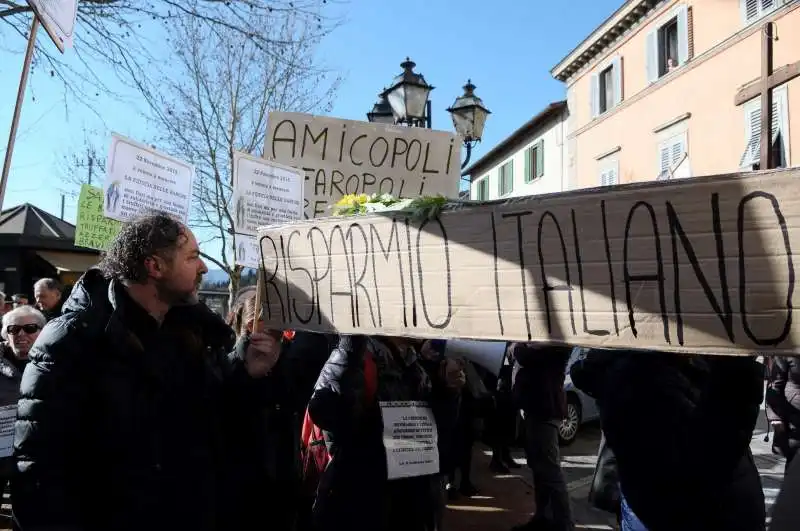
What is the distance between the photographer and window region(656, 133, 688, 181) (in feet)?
57.3

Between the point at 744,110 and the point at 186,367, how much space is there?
55.4 feet

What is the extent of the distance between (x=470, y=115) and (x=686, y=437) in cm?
669

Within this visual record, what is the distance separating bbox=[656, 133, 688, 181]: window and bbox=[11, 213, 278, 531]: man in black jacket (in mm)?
17460

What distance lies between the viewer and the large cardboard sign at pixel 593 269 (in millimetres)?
1347

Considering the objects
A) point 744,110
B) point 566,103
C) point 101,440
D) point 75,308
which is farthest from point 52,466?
point 566,103

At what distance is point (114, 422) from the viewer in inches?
68.1

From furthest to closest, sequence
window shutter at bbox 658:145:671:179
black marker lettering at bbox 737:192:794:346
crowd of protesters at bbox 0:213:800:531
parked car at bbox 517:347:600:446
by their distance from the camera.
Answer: window shutter at bbox 658:145:671:179
parked car at bbox 517:347:600:446
crowd of protesters at bbox 0:213:800:531
black marker lettering at bbox 737:192:794:346

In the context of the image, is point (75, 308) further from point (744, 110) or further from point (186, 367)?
point (744, 110)

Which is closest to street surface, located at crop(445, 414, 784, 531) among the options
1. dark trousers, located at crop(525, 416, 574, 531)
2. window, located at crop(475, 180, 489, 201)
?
dark trousers, located at crop(525, 416, 574, 531)

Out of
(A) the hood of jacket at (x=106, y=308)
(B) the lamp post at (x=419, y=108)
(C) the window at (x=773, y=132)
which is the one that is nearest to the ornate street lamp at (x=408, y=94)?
(B) the lamp post at (x=419, y=108)

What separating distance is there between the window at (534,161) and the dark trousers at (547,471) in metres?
22.3

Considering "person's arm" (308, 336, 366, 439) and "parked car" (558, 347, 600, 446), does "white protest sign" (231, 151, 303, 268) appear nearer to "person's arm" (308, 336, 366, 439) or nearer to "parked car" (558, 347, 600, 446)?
"person's arm" (308, 336, 366, 439)

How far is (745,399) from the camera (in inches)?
71.7

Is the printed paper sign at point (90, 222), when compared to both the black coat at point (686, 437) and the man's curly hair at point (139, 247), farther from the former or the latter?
the black coat at point (686, 437)
